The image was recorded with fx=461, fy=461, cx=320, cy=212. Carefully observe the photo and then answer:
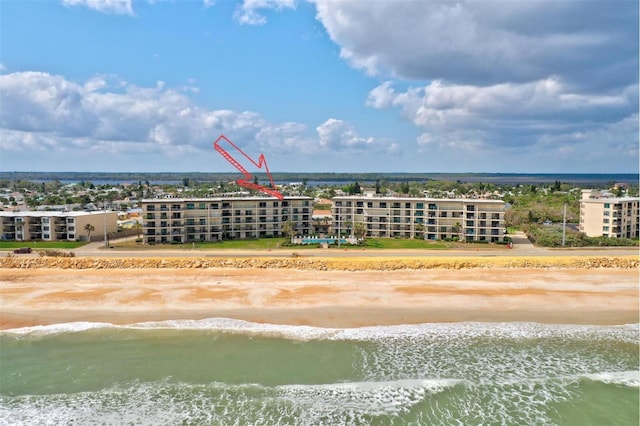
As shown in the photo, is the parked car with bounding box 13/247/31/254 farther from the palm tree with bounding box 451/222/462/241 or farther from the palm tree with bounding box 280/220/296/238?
the palm tree with bounding box 451/222/462/241

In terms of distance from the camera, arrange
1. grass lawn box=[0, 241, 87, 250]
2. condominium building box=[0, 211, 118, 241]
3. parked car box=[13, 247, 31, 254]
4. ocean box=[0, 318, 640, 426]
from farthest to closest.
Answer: condominium building box=[0, 211, 118, 241]
grass lawn box=[0, 241, 87, 250]
parked car box=[13, 247, 31, 254]
ocean box=[0, 318, 640, 426]

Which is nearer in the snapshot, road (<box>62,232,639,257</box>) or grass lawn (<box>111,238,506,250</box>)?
road (<box>62,232,639,257</box>)

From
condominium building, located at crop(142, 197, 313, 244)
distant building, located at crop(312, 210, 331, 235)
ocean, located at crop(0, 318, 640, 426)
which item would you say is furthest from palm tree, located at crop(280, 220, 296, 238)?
ocean, located at crop(0, 318, 640, 426)

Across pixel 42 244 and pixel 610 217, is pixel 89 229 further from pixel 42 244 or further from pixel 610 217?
pixel 610 217

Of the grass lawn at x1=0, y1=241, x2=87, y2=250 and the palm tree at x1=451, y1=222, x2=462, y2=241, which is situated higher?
the palm tree at x1=451, y1=222, x2=462, y2=241

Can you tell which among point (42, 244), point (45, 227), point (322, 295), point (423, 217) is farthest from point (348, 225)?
point (45, 227)
